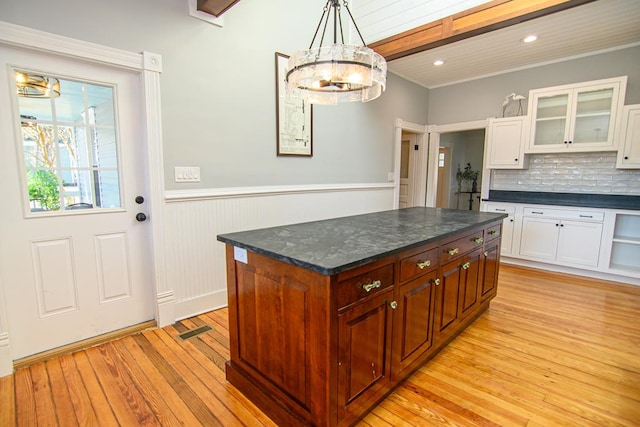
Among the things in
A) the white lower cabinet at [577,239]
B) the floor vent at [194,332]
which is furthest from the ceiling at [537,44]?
the floor vent at [194,332]

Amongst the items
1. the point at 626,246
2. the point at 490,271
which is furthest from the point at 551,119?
the point at 490,271

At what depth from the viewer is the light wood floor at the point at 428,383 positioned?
159 centimetres

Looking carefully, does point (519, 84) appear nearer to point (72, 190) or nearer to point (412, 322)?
point (412, 322)

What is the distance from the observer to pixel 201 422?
1.55 m

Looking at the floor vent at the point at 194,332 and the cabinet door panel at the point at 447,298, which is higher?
the cabinet door panel at the point at 447,298

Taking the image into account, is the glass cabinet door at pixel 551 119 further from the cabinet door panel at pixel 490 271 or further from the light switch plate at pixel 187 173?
the light switch plate at pixel 187 173

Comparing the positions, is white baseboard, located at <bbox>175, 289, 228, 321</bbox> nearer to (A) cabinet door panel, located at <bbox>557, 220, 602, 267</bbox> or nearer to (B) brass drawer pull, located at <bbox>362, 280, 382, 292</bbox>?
(B) brass drawer pull, located at <bbox>362, 280, 382, 292</bbox>

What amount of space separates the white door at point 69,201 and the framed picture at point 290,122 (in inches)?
50.1

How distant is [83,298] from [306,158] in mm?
2377

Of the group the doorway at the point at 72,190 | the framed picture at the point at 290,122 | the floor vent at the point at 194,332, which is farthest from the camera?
the framed picture at the point at 290,122

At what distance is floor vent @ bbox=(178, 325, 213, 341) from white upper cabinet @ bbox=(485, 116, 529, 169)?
419 centimetres

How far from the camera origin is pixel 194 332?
2443 mm

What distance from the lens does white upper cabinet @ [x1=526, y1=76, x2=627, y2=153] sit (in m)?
3.53

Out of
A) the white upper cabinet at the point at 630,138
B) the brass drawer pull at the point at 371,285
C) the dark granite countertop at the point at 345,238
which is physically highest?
the white upper cabinet at the point at 630,138
